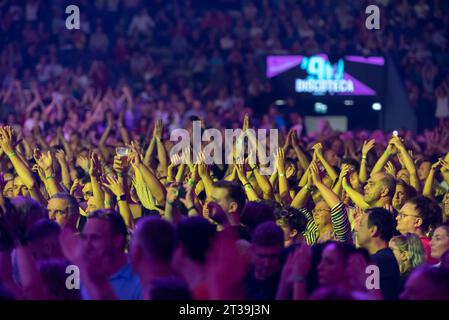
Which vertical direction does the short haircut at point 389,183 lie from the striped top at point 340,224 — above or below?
above

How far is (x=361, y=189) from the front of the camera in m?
9.55

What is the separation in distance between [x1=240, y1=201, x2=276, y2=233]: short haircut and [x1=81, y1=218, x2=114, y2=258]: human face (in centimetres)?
136

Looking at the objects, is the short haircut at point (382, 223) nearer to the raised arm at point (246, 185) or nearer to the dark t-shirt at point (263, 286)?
the dark t-shirt at point (263, 286)

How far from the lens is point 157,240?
516 cm

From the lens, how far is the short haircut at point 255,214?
6.80m

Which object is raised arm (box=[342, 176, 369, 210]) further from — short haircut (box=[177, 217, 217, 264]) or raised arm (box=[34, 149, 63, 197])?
short haircut (box=[177, 217, 217, 264])

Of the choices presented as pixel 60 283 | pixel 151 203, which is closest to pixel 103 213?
pixel 60 283

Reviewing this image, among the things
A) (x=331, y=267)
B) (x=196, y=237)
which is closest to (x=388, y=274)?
(x=331, y=267)

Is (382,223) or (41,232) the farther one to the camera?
(382,223)

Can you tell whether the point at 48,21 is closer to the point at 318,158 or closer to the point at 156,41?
the point at 156,41

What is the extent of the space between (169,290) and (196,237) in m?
0.72

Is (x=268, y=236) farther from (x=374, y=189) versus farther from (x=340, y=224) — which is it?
(x=374, y=189)

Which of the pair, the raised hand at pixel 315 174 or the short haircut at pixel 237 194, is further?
the raised hand at pixel 315 174

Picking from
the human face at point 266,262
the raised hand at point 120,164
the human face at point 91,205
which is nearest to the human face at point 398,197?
the raised hand at point 120,164
